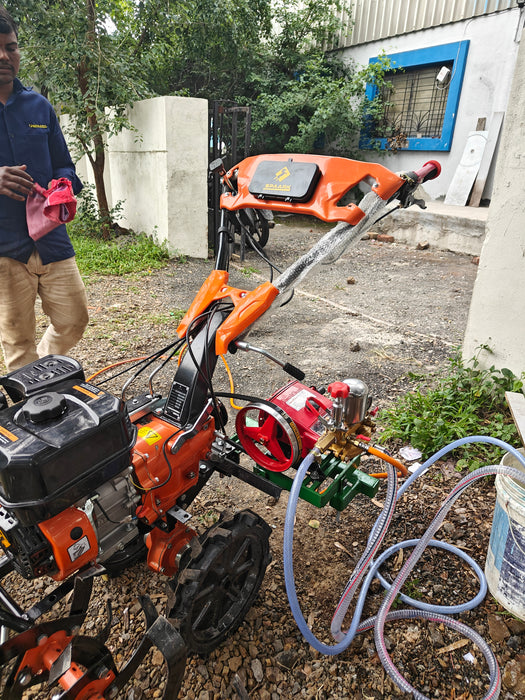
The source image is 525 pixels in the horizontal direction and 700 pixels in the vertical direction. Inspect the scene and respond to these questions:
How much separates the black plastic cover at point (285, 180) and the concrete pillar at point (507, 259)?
167 centimetres

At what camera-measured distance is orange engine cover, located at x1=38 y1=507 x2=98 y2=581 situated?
1347 mm

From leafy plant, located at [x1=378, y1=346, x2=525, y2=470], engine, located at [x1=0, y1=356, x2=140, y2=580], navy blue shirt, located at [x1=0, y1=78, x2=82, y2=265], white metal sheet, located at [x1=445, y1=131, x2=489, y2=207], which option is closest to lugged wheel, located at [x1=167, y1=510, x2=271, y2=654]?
engine, located at [x1=0, y1=356, x2=140, y2=580]

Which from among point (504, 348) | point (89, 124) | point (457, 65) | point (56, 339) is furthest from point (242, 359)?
point (457, 65)

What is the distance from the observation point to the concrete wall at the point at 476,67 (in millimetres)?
8102

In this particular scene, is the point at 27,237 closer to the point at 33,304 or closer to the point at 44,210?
the point at 44,210

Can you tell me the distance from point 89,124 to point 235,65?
5009 millimetres

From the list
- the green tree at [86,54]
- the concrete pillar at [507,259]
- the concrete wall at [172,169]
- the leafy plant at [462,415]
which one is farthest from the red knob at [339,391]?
the green tree at [86,54]

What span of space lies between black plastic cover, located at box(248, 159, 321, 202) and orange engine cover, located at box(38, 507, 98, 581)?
4.22 feet

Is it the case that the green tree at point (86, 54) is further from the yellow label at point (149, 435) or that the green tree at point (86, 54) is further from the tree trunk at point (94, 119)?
the yellow label at point (149, 435)

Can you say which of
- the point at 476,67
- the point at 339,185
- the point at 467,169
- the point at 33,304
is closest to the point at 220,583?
the point at 339,185

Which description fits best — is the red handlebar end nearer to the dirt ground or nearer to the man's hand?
the dirt ground

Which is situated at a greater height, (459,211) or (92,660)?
(459,211)

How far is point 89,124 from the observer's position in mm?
7352

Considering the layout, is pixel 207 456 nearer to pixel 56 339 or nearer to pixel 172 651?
pixel 172 651
